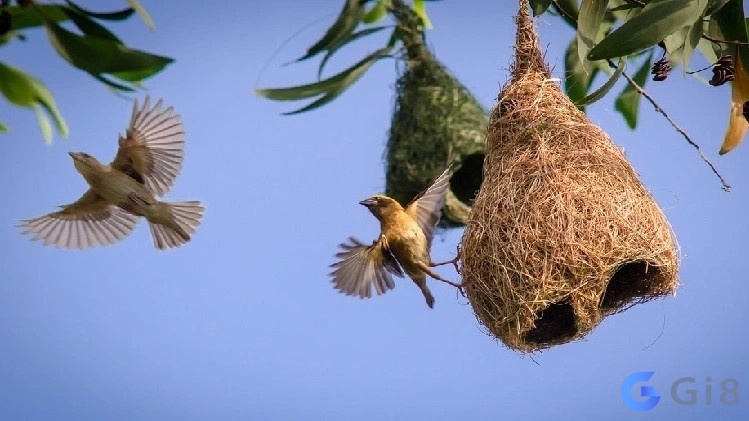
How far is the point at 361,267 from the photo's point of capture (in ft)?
9.20

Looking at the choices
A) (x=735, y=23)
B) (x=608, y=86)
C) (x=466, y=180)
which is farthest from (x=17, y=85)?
(x=466, y=180)

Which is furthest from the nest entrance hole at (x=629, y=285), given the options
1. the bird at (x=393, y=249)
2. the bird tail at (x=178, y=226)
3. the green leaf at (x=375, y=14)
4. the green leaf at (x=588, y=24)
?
the green leaf at (x=375, y=14)

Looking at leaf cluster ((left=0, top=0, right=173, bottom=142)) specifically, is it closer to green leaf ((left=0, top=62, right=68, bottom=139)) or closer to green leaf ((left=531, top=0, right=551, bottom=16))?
green leaf ((left=0, top=62, right=68, bottom=139))

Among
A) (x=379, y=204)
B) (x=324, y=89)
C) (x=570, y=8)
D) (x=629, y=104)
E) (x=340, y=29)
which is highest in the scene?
(x=340, y=29)

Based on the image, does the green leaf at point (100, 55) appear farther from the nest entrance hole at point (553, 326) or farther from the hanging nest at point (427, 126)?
the hanging nest at point (427, 126)

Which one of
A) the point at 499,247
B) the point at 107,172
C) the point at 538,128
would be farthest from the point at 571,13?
the point at 107,172

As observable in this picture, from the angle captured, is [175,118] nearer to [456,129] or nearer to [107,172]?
[107,172]

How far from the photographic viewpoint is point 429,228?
286 cm

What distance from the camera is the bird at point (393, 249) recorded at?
275cm

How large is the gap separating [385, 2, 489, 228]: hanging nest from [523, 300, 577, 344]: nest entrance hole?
2.12 feet

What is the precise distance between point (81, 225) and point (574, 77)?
1.32 metres

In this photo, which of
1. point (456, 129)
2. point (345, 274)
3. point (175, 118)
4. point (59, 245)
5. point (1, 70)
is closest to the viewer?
point (1, 70)

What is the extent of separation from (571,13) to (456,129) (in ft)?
2.28

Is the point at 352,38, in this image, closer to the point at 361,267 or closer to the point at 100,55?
the point at 361,267
